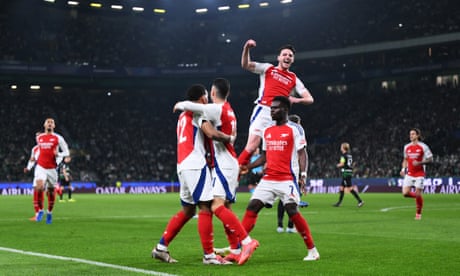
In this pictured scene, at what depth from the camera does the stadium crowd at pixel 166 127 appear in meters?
54.6

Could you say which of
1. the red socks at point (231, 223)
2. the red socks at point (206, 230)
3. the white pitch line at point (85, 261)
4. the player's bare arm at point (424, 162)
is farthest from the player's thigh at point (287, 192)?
the player's bare arm at point (424, 162)

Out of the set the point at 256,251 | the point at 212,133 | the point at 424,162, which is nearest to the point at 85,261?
the point at 212,133

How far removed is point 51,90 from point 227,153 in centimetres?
6136

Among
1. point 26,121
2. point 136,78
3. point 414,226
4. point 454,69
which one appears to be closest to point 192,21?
point 136,78

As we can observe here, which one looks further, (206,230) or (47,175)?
(47,175)

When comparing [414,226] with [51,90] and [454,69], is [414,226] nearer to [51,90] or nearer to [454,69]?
[454,69]

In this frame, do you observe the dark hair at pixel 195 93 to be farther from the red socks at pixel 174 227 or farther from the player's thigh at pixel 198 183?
the red socks at pixel 174 227

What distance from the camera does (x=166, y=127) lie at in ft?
223

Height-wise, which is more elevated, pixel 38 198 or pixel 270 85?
pixel 270 85

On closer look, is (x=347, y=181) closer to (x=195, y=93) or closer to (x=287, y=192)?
(x=287, y=192)

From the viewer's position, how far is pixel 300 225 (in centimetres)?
967

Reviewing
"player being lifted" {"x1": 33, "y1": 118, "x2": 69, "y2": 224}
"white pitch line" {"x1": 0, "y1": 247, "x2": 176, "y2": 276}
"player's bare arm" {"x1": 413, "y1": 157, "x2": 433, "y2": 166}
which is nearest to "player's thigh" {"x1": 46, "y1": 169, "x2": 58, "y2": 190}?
"player being lifted" {"x1": 33, "y1": 118, "x2": 69, "y2": 224}

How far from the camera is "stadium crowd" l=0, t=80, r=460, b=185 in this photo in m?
54.6

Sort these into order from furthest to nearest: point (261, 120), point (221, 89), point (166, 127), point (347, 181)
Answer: point (166, 127) → point (347, 181) → point (261, 120) → point (221, 89)
